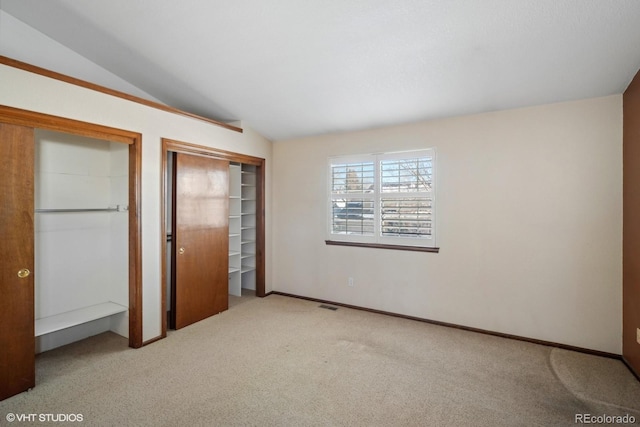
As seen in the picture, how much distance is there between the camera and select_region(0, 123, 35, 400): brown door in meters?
2.18

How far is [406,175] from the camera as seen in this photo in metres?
3.79

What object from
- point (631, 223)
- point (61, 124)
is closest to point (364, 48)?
point (61, 124)

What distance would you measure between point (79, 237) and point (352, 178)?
322 cm

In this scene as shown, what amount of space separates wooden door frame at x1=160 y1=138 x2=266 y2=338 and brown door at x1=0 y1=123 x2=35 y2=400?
3.51ft

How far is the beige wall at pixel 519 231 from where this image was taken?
284 cm

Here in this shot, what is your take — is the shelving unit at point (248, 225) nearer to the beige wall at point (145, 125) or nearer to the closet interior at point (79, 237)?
the beige wall at point (145, 125)

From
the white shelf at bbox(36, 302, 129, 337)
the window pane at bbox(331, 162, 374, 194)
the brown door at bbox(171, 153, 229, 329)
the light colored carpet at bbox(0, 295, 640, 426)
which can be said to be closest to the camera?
the light colored carpet at bbox(0, 295, 640, 426)

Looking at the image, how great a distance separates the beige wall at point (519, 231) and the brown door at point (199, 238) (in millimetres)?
1806

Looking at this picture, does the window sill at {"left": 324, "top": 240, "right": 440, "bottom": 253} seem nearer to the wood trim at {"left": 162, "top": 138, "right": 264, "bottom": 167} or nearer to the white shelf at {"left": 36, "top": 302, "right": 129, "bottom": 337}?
the wood trim at {"left": 162, "top": 138, "right": 264, "bottom": 167}

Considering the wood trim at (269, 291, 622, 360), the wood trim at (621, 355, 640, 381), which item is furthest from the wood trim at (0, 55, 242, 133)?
the wood trim at (621, 355, 640, 381)

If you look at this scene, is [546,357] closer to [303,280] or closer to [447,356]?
[447,356]

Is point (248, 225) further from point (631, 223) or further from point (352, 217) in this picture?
point (631, 223)

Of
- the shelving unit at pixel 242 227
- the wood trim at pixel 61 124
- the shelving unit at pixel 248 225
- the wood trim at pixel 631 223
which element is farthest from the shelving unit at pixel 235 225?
the wood trim at pixel 631 223

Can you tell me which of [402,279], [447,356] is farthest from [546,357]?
[402,279]
